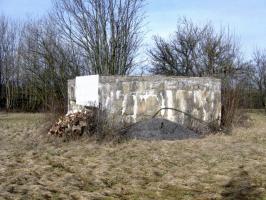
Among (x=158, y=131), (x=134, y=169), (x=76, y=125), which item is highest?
(x=76, y=125)

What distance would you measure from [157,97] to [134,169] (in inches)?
206

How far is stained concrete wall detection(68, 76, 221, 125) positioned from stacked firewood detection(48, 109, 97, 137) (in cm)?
56

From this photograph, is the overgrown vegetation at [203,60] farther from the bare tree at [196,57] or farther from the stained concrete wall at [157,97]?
the stained concrete wall at [157,97]

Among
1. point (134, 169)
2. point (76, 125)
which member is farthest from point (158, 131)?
point (134, 169)

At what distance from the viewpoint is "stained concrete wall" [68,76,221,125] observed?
12532 mm

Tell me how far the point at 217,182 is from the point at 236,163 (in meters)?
1.61

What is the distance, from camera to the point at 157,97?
12938mm

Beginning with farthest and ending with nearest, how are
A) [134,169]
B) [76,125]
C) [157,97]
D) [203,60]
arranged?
[203,60]
[157,97]
[76,125]
[134,169]

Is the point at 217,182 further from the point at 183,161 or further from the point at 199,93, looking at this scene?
the point at 199,93

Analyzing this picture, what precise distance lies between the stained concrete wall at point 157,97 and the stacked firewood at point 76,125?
22.2 inches

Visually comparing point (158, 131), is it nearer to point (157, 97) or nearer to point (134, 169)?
point (157, 97)

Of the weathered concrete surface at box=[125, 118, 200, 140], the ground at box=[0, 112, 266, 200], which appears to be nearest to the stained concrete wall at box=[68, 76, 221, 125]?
the weathered concrete surface at box=[125, 118, 200, 140]

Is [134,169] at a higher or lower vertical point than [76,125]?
lower

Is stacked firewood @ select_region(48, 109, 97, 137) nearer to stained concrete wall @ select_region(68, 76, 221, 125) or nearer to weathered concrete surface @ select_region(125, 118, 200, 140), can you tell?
stained concrete wall @ select_region(68, 76, 221, 125)
